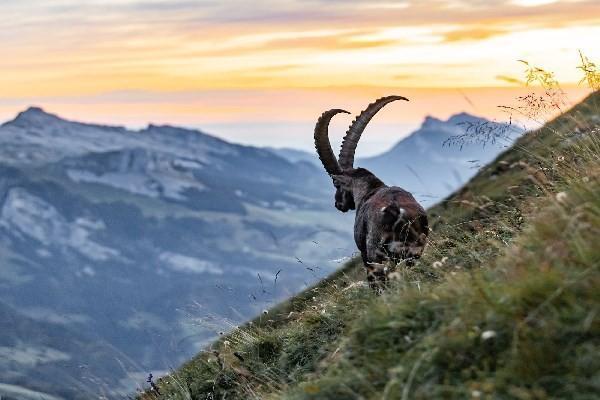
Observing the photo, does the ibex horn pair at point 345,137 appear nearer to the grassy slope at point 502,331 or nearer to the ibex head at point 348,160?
the ibex head at point 348,160

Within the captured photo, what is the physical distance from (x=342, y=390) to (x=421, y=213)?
7030mm

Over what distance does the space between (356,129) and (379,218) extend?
11.2ft

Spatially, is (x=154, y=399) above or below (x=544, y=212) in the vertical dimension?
below

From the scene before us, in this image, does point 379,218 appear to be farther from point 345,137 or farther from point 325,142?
point 325,142

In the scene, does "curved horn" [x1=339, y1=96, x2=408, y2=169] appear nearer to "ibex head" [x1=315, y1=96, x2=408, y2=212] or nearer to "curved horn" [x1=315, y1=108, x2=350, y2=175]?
"ibex head" [x1=315, y1=96, x2=408, y2=212]

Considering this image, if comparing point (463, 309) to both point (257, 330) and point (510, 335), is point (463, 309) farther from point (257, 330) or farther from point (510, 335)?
point (257, 330)

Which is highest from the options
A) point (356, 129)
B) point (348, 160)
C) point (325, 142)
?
point (356, 129)

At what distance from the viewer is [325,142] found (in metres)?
17.6

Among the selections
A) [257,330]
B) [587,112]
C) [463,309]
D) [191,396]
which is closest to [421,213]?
[257,330]

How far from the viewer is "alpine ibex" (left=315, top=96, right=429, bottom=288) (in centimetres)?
1365

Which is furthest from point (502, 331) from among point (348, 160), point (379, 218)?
point (348, 160)

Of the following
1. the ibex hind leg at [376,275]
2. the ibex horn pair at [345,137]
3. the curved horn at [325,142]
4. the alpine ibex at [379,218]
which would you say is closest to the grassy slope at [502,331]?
the ibex hind leg at [376,275]

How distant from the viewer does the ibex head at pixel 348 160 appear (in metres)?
16.4

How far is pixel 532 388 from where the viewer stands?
19.2 ft
